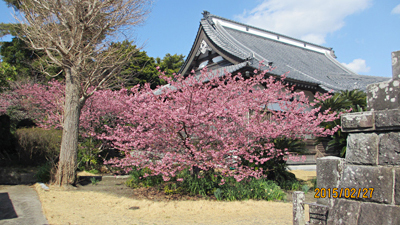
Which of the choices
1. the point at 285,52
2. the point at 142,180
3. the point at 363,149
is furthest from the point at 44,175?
the point at 285,52

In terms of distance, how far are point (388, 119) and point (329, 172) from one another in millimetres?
755

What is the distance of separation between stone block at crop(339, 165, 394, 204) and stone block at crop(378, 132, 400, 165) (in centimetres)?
7

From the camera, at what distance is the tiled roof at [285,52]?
521 inches

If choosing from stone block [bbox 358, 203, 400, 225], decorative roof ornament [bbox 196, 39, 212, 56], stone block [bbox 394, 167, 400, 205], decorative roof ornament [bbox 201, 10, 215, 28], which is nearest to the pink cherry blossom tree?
stone block [bbox 358, 203, 400, 225]

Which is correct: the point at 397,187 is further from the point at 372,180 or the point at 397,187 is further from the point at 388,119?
the point at 388,119

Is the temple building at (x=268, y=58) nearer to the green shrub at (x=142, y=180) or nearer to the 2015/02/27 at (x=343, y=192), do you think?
the green shrub at (x=142, y=180)

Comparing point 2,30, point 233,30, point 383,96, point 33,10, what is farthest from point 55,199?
point 2,30

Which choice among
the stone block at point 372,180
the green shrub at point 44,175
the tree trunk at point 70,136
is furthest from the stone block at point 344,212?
the green shrub at point 44,175

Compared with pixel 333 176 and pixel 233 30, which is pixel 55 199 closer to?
pixel 333 176

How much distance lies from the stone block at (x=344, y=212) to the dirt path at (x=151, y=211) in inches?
100

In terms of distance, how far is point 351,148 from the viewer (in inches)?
99.8

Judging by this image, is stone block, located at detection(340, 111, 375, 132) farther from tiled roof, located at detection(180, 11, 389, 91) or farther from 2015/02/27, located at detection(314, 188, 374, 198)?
tiled roof, located at detection(180, 11, 389, 91)

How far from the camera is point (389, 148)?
2311 millimetres

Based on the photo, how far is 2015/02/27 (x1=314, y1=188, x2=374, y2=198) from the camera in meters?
2.38
